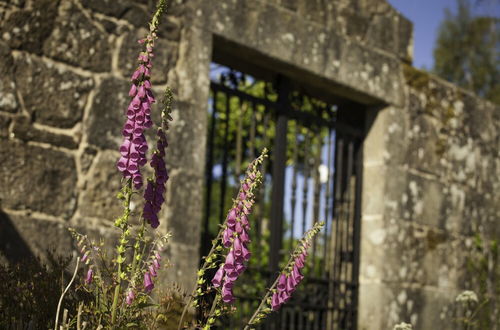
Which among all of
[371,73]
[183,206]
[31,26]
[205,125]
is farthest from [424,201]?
[31,26]

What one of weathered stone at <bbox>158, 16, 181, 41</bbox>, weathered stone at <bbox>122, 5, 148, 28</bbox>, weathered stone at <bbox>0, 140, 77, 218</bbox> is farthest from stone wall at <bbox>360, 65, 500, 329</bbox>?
weathered stone at <bbox>0, 140, 77, 218</bbox>

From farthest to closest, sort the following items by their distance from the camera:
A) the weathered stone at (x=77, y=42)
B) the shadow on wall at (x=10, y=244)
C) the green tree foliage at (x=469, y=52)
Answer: the green tree foliage at (x=469, y=52) → the weathered stone at (x=77, y=42) → the shadow on wall at (x=10, y=244)

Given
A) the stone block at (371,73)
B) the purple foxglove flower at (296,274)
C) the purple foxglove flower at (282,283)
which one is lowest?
the purple foxglove flower at (282,283)

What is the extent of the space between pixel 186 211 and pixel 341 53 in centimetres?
173

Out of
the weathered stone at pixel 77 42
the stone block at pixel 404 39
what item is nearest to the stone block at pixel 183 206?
the weathered stone at pixel 77 42

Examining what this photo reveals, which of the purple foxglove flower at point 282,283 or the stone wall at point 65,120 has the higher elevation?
the stone wall at point 65,120

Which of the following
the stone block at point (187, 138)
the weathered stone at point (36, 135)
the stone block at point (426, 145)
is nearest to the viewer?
the weathered stone at point (36, 135)

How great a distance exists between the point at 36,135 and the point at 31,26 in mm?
520

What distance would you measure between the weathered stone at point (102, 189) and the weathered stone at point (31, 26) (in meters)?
0.62

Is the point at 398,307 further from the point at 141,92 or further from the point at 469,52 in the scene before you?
the point at 469,52

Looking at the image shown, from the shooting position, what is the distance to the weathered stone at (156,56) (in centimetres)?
391

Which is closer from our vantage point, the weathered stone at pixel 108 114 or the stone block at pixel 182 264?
the weathered stone at pixel 108 114

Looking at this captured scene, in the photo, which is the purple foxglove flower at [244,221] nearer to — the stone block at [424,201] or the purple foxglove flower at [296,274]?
the purple foxglove flower at [296,274]

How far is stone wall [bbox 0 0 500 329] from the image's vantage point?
354 centimetres
